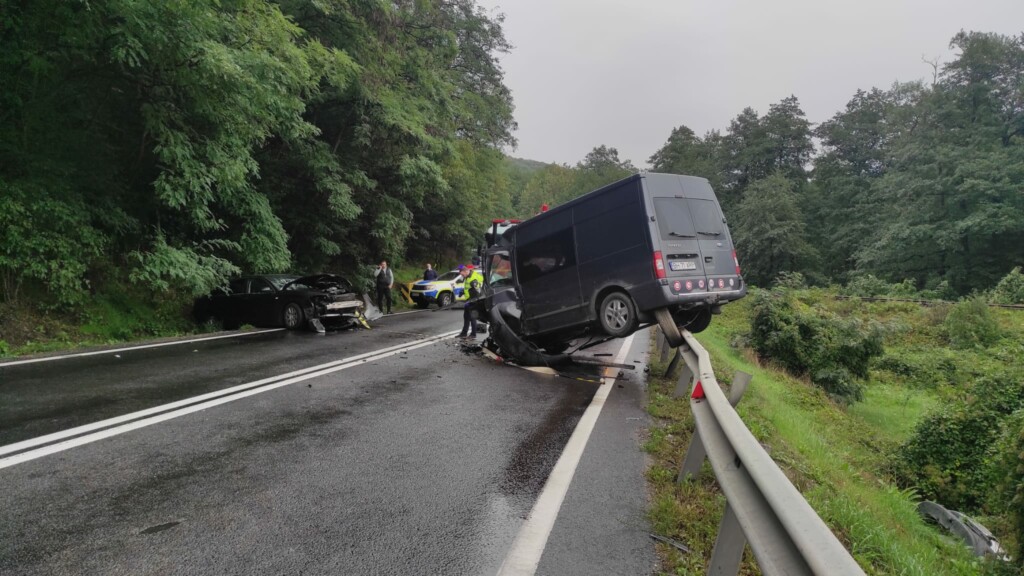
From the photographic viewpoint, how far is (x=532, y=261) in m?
8.93

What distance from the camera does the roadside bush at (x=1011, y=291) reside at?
22.2 metres

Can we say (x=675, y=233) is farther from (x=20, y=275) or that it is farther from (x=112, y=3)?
(x=20, y=275)

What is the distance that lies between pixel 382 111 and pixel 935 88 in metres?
39.5

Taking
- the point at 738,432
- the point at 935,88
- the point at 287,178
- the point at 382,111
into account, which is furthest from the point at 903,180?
the point at 738,432

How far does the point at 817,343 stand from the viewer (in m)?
12.5

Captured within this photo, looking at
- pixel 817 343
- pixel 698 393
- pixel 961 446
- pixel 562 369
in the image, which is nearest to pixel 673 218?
pixel 562 369

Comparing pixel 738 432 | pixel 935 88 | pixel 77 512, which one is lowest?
pixel 77 512

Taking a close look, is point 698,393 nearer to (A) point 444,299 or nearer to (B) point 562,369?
(B) point 562,369

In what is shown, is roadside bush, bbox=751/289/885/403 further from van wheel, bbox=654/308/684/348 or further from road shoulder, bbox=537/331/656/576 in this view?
road shoulder, bbox=537/331/656/576

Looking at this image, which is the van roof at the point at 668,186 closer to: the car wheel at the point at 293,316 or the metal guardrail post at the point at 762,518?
the metal guardrail post at the point at 762,518

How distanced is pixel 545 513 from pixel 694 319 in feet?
17.9

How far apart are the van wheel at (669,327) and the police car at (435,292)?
1483cm

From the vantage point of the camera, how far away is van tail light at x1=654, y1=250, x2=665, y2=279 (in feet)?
23.1

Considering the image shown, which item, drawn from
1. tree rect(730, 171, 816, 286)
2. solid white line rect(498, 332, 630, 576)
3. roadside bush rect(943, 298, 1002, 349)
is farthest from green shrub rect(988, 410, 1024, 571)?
tree rect(730, 171, 816, 286)
